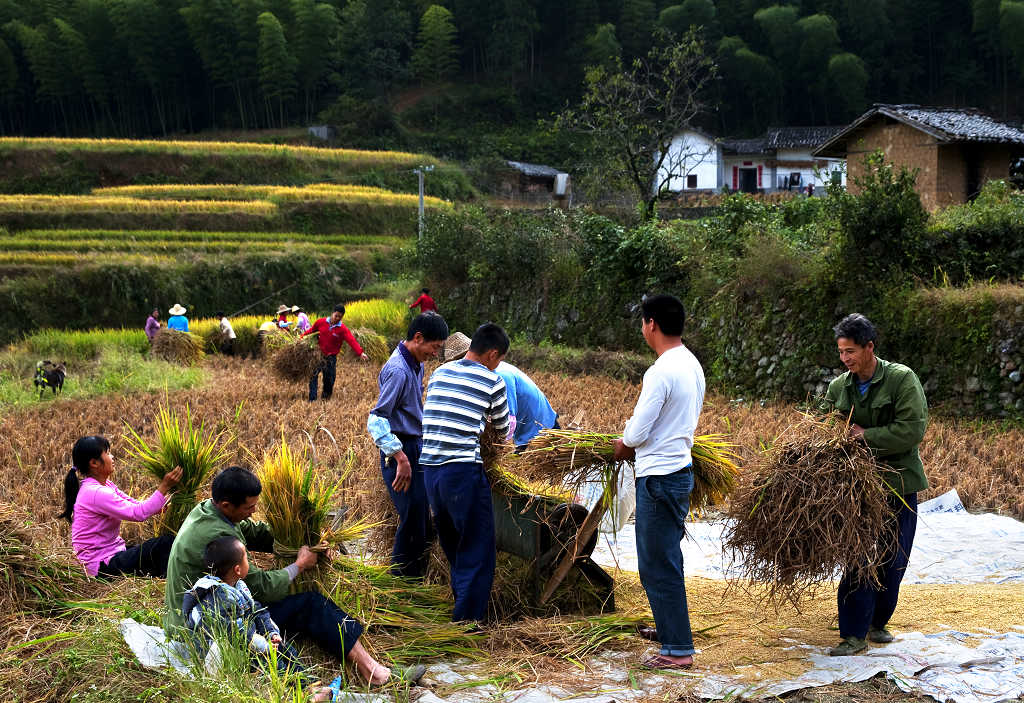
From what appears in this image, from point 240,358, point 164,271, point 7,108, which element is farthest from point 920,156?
point 7,108

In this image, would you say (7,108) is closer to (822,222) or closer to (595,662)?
(822,222)

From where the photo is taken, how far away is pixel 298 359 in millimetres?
Result: 13250

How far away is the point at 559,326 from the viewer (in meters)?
17.4

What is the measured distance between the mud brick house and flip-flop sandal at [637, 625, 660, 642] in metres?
15.9

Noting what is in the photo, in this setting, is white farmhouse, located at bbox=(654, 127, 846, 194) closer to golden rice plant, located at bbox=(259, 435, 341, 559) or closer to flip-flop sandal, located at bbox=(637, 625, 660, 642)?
flip-flop sandal, located at bbox=(637, 625, 660, 642)

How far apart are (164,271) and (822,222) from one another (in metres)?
20.5

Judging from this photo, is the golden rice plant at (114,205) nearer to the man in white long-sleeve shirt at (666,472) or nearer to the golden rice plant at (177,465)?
the golden rice plant at (177,465)

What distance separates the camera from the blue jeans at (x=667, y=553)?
407cm

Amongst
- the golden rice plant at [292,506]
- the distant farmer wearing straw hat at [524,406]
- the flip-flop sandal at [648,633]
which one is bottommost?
the flip-flop sandal at [648,633]

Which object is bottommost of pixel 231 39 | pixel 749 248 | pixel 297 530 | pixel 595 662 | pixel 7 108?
pixel 595 662

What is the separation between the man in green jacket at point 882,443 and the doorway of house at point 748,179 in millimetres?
43284

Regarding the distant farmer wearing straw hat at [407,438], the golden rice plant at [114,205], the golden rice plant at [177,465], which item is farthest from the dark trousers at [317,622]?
the golden rice plant at [114,205]

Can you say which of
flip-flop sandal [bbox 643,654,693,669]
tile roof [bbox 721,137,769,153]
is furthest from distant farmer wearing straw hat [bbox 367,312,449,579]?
tile roof [bbox 721,137,769,153]

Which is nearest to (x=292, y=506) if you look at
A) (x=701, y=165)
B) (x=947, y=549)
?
(x=947, y=549)
